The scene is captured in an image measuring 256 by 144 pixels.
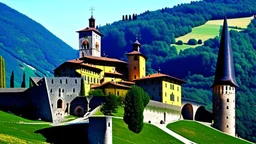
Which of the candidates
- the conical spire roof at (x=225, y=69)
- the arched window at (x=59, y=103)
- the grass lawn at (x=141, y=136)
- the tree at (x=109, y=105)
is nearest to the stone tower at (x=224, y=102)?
the conical spire roof at (x=225, y=69)

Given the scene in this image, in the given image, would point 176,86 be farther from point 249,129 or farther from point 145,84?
point 249,129

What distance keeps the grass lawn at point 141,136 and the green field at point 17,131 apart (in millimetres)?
10615

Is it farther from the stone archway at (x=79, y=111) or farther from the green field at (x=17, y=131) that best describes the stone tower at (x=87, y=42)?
the green field at (x=17, y=131)

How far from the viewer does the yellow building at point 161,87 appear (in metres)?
126

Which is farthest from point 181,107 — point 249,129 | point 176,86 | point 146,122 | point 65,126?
point 249,129


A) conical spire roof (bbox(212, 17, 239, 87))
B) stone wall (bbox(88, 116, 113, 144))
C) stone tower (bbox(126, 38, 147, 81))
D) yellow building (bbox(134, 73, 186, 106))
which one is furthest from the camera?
stone tower (bbox(126, 38, 147, 81))

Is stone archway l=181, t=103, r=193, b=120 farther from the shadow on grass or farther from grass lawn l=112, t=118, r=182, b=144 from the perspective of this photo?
the shadow on grass

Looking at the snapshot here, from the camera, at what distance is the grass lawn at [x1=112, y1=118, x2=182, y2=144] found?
295ft

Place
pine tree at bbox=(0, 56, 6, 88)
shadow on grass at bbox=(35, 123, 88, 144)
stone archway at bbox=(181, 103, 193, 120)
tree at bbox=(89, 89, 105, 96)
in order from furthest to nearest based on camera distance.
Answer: stone archway at bbox=(181, 103, 193, 120)
tree at bbox=(89, 89, 105, 96)
pine tree at bbox=(0, 56, 6, 88)
shadow on grass at bbox=(35, 123, 88, 144)

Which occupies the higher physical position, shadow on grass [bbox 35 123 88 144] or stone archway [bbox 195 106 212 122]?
shadow on grass [bbox 35 123 88 144]

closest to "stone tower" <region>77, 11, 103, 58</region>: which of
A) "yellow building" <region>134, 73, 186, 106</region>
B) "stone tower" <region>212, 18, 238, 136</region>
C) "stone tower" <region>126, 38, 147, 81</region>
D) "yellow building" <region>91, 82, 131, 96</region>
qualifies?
"stone tower" <region>126, 38, 147, 81</region>

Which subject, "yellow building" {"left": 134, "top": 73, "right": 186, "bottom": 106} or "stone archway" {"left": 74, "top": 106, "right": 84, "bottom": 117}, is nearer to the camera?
"stone archway" {"left": 74, "top": 106, "right": 84, "bottom": 117}

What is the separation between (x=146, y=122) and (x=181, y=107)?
20297 mm

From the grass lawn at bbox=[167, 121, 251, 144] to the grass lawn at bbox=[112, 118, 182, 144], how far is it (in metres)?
6.89
